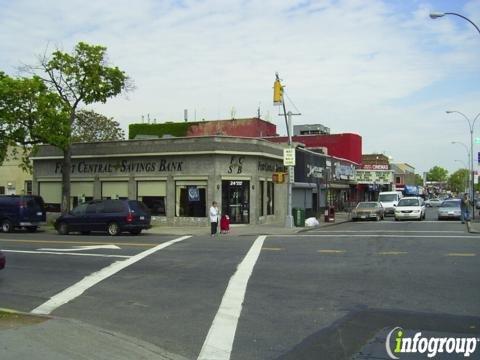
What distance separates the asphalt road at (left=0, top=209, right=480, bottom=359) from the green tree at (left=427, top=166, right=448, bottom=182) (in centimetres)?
18438

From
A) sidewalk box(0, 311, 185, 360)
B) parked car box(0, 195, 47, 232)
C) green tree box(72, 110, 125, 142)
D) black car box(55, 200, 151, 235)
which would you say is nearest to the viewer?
sidewalk box(0, 311, 185, 360)

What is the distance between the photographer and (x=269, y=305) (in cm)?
951

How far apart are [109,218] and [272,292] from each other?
15970 millimetres

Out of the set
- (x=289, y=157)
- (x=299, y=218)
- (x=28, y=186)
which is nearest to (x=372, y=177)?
(x=299, y=218)

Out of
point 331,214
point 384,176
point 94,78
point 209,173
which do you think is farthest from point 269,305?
point 384,176

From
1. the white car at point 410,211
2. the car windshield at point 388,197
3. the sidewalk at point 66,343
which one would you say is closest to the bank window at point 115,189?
the white car at point 410,211

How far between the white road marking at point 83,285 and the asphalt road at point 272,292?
14 cm

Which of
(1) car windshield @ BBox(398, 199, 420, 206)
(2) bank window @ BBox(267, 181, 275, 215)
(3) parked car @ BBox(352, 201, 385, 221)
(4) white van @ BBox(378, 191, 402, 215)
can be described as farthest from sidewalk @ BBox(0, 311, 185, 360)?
(4) white van @ BBox(378, 191, 402, 215)

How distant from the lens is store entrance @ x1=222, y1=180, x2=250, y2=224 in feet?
101

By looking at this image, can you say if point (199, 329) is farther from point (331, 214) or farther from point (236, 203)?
point (331, 214)

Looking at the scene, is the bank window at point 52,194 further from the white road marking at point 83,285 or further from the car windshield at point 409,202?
the car windshield at point 409,202

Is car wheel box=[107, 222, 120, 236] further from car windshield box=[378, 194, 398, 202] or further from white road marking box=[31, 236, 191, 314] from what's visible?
car windshield box=[378, 194, 398, 202]

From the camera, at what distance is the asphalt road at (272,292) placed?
297 inches

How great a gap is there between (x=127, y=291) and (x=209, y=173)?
19494mm
